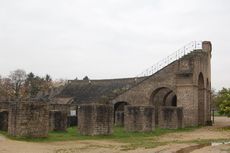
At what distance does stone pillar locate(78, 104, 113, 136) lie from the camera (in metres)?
22.6

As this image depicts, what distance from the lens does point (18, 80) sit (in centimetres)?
7556

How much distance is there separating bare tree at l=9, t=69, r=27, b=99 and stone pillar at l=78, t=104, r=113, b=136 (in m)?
49.4

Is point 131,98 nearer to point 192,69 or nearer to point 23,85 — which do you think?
point 192,69

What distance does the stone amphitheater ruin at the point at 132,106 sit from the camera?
20453 mm

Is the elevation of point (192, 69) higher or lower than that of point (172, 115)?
higher

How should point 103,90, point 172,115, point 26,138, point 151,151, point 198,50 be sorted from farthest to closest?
point 103,90, point 198,50, point 172,115, point 26,138, point 151,151

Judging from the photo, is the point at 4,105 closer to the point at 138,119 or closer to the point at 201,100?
the point at 138,119

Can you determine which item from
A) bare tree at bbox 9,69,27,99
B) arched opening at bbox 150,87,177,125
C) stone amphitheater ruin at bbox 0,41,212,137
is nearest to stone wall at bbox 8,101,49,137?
stone amphitheater ruin at bbox 0,41,212,137

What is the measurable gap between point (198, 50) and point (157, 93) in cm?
629

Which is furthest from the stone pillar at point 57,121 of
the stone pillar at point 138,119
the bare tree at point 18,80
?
the bare tree at point 18,80

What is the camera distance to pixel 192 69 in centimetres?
3550

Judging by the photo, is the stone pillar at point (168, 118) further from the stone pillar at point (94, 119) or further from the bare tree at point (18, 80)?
the bare tree at point (18, 80)

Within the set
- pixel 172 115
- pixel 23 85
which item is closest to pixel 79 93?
pixel 172 115

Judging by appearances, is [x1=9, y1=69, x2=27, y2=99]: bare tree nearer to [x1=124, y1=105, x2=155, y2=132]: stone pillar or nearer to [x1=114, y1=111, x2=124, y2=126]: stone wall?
[x1=114, y1=111, x2=124, y2=126]: stone wall
